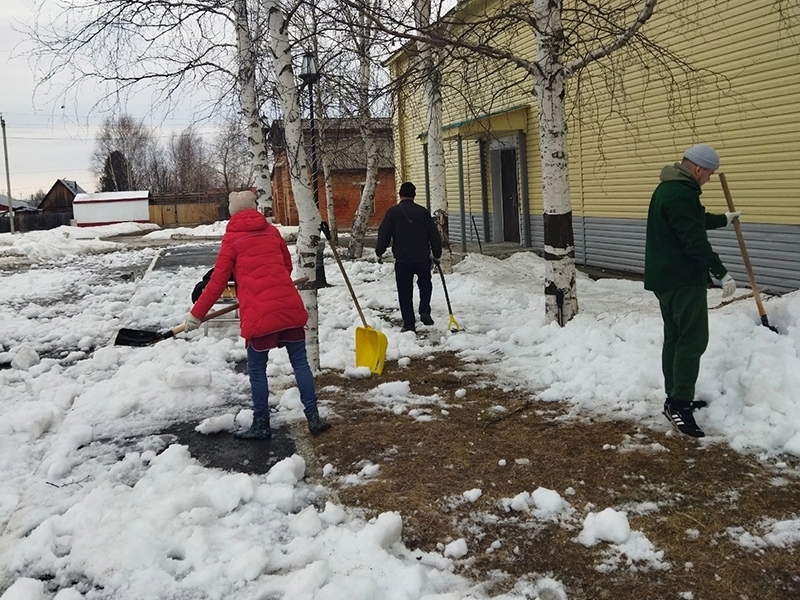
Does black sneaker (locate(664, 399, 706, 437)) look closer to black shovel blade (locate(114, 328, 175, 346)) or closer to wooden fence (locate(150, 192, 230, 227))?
black shovel blade (locate(114, 328, 175, 346))

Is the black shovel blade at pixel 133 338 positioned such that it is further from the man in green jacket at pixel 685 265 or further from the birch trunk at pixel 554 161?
the birch trunk at pixel 554 161

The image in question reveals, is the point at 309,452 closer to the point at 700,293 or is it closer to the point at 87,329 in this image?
the point at 700,293

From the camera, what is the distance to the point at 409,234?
8656 mm

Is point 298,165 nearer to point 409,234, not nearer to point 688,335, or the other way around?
point 409,234

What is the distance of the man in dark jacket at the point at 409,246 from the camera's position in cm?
862

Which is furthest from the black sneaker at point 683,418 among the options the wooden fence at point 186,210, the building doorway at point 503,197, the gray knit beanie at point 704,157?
the wooden fence at point 186,210

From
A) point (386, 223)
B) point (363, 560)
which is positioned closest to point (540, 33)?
point (386, 223)

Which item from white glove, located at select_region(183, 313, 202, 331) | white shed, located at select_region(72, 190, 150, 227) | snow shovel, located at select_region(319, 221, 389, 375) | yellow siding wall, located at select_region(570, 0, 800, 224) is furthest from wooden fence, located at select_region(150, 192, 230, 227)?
white glove, located at select_region(183, 313, 202, 331)

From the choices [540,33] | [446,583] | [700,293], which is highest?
[540,33]

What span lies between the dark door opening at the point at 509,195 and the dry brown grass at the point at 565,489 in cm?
1372

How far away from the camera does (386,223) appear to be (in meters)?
8.78

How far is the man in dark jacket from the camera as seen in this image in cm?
862

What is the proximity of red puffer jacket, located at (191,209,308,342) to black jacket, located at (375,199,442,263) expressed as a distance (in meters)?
3.48

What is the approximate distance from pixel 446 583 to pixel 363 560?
1.38 ft
